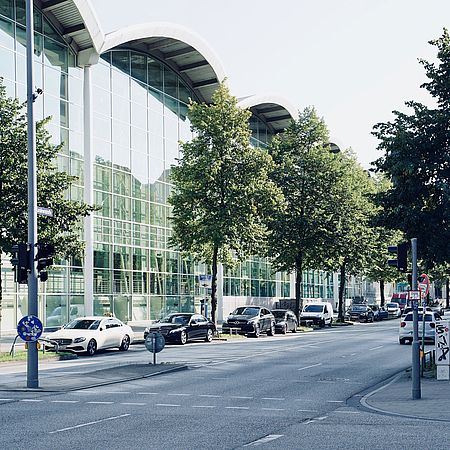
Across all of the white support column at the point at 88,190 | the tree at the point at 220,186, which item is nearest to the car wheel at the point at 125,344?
the tree at the point at 220,186

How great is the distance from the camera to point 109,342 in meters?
33.1

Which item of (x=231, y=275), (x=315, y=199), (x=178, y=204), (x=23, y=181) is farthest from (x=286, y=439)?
(x=231, y=275)

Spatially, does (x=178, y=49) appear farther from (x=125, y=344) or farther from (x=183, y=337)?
(x=125, y=344)

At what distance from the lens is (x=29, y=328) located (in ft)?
63.9

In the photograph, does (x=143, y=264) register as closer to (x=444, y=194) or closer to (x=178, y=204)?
(x=178, y=204)

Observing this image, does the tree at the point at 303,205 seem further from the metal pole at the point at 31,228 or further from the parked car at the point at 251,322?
the metal pole at the point at 31,228

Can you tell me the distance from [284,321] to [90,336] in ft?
67.9

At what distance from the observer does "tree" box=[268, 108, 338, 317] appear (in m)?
55.3

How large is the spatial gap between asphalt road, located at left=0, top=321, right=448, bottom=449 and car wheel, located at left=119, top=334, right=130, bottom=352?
243 inches

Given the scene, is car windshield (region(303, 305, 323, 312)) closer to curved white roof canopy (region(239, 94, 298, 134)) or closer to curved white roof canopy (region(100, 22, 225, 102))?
curved white roof canopy (region(239, 94, 298, 134))

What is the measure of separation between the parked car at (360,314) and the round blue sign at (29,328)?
54.9m

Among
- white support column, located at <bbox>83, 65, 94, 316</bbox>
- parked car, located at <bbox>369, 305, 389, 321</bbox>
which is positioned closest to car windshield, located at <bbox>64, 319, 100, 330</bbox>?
white support column, located at <bbox>83, 65, 94, 316</bbox>

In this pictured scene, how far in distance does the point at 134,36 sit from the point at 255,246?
583 inches

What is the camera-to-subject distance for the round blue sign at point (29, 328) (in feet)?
63.7
